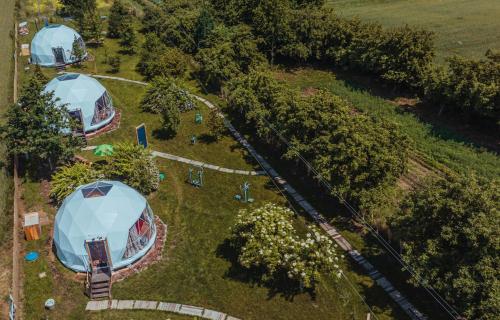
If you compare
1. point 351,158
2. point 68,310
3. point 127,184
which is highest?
point 351,158

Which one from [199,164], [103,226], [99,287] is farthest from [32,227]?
[199,164]

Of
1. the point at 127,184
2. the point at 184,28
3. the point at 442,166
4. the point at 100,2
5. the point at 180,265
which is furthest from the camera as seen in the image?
the point at 100,2

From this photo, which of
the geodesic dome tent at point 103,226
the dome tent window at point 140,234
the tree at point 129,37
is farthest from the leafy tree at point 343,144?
the tree at point 129,37

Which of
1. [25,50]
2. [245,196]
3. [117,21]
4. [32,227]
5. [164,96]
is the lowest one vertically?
[32,227]

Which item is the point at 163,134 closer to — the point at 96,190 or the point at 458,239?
the point at 96,190

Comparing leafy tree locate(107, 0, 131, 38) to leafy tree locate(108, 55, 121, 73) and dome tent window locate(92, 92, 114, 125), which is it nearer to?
leafy tree locate(108, 55, 121, 73)

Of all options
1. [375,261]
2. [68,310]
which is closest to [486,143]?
[375,261]

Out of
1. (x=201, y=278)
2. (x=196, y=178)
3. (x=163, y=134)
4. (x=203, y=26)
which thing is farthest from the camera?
(x=203, y=26)

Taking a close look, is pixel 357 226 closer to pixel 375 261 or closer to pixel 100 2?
pixel 375 261
